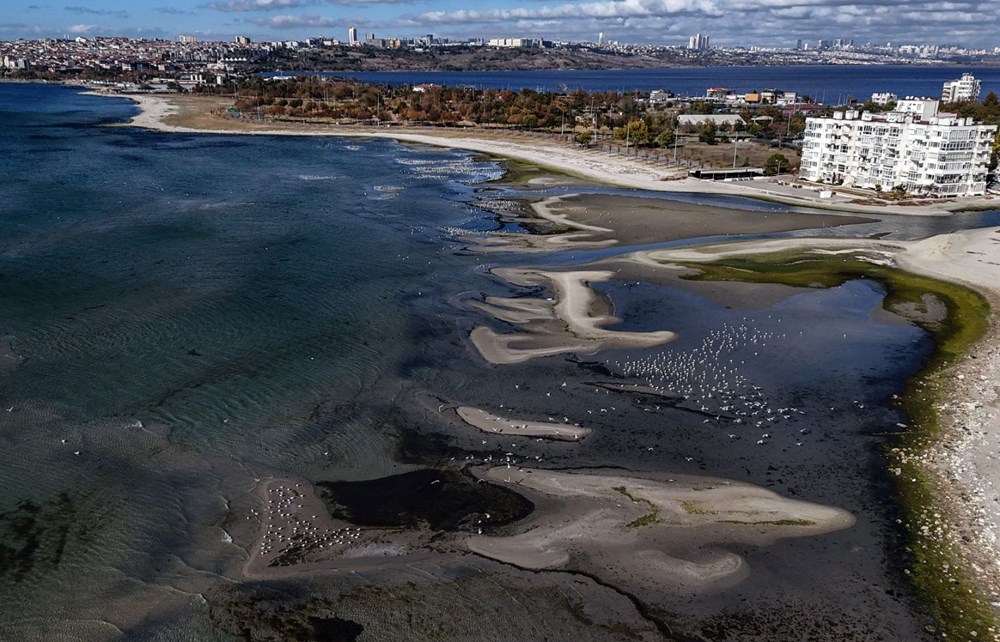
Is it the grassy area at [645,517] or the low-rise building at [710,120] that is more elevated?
the low-rise building at [710,120]

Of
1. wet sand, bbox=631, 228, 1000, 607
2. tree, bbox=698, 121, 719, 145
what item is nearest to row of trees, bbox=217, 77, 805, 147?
tree, bbox=698, 121, 719, 145

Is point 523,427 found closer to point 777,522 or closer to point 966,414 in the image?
point 777,522

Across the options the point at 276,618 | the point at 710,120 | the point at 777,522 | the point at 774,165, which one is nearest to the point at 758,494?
the point at 777,522

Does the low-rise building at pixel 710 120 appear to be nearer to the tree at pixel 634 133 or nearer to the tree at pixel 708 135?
the tree at pixel 708 135

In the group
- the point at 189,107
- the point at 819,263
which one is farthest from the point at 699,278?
the point at 189,107

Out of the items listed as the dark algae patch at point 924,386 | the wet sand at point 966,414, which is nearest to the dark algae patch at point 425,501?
the dark algae patch at point 924,386

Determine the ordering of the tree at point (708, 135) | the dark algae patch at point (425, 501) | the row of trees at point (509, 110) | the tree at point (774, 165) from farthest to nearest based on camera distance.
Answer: the row of trees at point (509, 110) → the tree at point (708, 135) → the tree at point (774, 165) → the dark algae patch at point (425, 501)

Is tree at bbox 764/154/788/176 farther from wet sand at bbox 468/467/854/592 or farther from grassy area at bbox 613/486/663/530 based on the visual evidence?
grassy area at bbox 613/486/663/530
